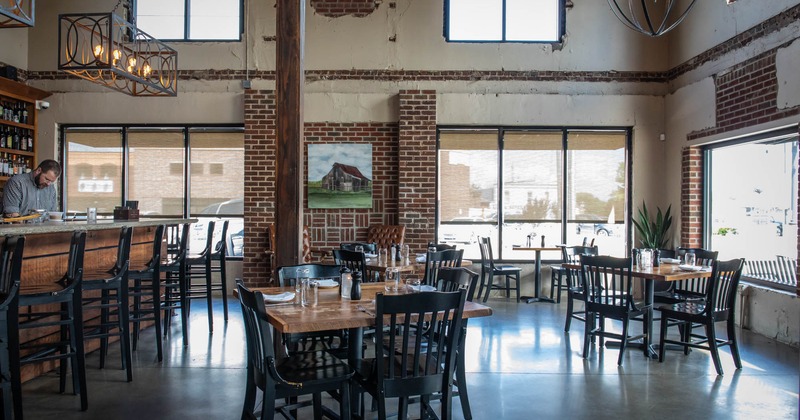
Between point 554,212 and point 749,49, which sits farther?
point 554,212

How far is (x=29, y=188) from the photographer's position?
18.4 ft

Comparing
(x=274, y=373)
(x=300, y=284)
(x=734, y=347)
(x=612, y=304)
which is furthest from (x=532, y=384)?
(x=274, y=373)

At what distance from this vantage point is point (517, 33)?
8086 mm

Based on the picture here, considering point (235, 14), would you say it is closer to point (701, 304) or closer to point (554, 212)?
point (554, 212)

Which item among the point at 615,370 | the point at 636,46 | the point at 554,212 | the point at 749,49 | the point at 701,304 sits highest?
the point at 636,46

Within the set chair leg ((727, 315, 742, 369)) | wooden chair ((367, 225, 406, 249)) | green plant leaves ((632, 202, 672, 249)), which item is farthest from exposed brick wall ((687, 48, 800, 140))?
wooden chair ((367, 225, 406, 249))

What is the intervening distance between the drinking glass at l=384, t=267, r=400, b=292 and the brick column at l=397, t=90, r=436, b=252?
422cm

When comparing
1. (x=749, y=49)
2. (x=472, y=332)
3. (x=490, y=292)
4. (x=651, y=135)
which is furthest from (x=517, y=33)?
(x=472, y=332)

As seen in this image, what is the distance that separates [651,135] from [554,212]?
5.77ft

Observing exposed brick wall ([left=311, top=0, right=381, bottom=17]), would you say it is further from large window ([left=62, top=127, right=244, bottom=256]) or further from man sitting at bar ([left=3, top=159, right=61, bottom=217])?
man sitting at bar ([left=3, top=159, right=61, bottom=217])

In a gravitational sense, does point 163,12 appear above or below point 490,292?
above

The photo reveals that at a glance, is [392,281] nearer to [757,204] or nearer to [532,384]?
[532,384]

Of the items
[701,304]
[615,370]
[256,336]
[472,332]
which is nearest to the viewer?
[256,336]

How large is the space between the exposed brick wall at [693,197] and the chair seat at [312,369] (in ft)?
19.7
